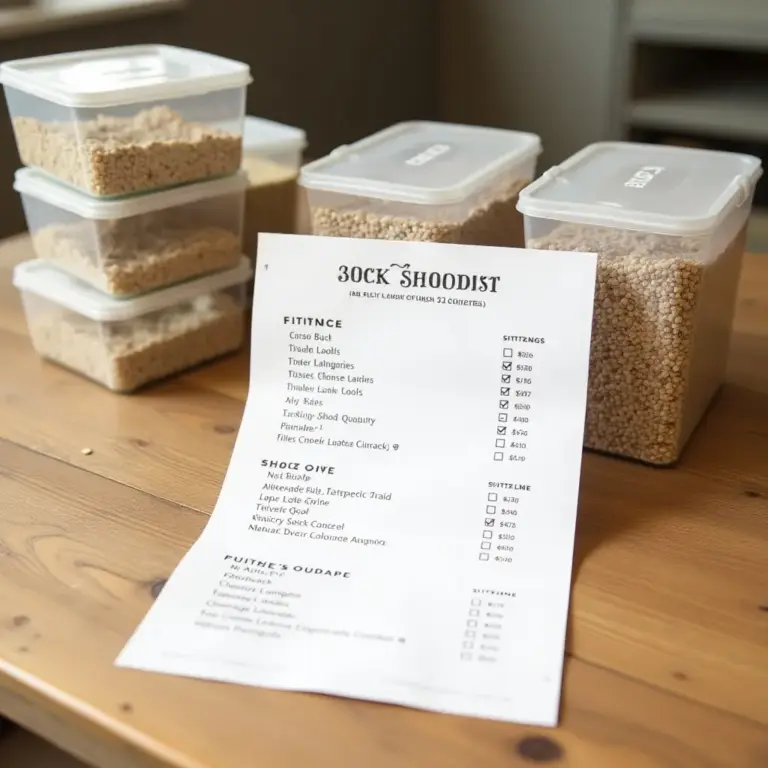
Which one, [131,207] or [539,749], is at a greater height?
[131,207]

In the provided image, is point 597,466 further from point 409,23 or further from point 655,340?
point 409,23

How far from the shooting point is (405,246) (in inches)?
27.4

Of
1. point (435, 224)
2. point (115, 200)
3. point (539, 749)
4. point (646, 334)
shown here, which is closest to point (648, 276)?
point (646, 334)

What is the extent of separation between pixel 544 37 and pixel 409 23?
1.03ft

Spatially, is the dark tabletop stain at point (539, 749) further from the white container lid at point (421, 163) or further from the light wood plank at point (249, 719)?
the white container lid at point (421, 163)

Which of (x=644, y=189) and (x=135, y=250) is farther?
(x=135, y=250)

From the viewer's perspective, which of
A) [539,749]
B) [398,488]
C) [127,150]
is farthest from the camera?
[127,150]

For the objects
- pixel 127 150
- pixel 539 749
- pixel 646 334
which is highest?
pixel 127 150

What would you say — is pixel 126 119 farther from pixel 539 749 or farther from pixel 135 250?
pixel 539 749

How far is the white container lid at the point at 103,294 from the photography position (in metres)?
0.82

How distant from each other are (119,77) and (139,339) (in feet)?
0.75

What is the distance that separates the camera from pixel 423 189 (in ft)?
2.42

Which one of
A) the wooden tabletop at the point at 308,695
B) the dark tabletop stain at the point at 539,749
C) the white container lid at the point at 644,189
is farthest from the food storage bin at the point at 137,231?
the dark tabletop stain at the point at 539,749

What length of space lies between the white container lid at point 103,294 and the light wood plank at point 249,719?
28 cm
